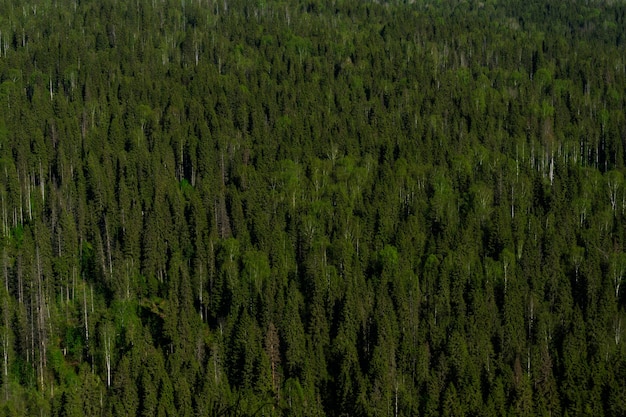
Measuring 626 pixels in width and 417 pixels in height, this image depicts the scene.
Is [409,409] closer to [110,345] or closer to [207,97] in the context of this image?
[110,345]

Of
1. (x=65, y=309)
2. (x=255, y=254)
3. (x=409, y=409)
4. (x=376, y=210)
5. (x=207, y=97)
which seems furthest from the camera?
(x=207, y=97)

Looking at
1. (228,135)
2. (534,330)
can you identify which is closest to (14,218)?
(228,135)

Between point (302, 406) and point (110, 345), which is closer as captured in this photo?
point (302, 406)

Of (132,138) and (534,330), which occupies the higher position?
(132,138)

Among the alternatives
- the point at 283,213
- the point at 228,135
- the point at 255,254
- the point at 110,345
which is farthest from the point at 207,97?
the point at 110,345

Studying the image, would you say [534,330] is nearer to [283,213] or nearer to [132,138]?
[283,213]

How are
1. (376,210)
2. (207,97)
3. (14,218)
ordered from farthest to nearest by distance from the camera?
(207,97)
(376,210)
(14,218)
